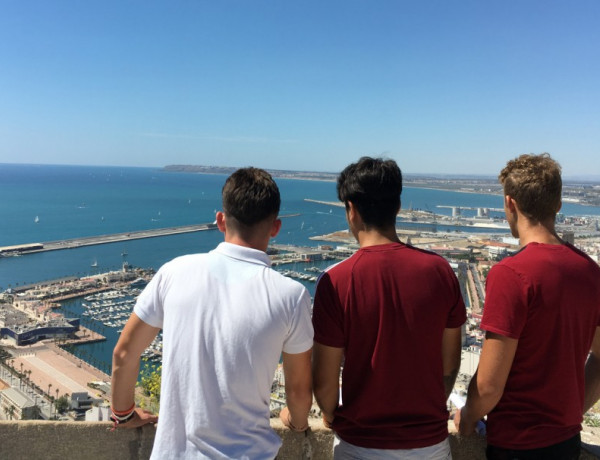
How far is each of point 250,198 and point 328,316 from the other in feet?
0.78

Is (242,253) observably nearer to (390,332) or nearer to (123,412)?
(390,332)

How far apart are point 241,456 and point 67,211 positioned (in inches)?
1811

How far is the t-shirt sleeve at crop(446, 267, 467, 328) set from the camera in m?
0.87

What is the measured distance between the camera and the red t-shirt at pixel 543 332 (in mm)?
833

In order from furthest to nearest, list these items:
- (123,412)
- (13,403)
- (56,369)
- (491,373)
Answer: (56,369) → (13,403) → (123,412) → (491,373)

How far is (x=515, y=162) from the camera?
0.93 m

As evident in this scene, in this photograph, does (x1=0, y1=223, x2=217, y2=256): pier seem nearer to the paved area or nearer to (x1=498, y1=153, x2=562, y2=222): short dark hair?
the paved area

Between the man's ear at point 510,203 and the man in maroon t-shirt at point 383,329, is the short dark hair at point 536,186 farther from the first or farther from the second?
the man in maroon t-shirt at point 383,329

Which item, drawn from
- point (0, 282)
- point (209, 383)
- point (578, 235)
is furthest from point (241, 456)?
point (578, 235)

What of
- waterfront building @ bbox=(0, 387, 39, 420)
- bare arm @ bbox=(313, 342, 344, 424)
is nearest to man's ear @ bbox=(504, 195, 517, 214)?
bare arm @ bbox=(313, 342, 344, 424)

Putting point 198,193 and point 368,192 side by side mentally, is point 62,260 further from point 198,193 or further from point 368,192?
point 198,193

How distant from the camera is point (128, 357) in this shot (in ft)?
2.93

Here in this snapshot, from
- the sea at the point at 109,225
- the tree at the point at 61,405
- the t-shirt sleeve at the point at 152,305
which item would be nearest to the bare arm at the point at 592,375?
the t-shirt sleeve at the point at 152,305

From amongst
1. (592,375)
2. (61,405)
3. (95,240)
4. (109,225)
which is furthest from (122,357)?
(109,225)
